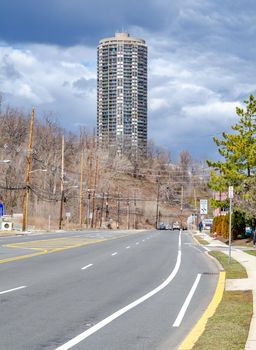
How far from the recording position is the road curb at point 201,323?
885 cm

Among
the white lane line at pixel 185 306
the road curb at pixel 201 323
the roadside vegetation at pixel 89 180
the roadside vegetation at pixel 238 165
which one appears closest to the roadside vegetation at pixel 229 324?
the road curb at pixel 201 323

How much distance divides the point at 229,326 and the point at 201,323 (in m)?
0.78

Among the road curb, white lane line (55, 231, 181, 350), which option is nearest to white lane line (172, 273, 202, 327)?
the road curb

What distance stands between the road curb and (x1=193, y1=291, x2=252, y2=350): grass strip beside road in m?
0.11

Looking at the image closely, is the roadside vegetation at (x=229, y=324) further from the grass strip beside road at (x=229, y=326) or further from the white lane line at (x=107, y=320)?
the white lane line at (x=107, y=320)

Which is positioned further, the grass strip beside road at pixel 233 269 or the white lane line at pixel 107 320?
the grass strip beside road at pixel 233 269

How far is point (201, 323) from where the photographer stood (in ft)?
35.1

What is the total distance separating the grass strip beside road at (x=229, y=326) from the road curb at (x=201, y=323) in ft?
Result: 0.35

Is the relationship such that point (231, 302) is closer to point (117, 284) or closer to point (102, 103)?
point (117, 284)

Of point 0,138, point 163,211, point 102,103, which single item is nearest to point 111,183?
point 163,211

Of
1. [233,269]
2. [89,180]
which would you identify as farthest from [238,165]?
[89,180]

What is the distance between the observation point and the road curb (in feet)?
29.0

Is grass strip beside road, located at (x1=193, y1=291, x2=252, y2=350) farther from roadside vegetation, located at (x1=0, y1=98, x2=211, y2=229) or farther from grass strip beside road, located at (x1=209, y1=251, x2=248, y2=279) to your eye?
roadside vegetation, located at (x1=0, y1=98, x2=211, y2=229)

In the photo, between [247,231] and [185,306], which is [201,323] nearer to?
[185,306]
